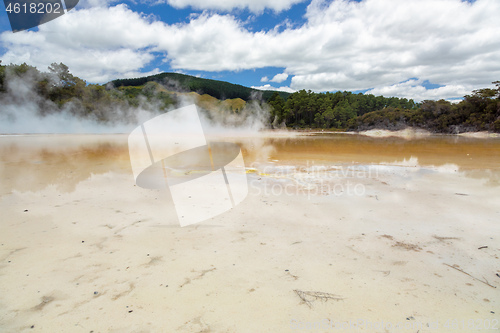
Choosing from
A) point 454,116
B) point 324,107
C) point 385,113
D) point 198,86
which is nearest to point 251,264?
point 454,116

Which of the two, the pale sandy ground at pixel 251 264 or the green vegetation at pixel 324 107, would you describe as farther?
the green vegetation at pixel 324 107

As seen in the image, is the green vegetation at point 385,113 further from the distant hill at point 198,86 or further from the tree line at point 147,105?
the distant hill at point 198,86

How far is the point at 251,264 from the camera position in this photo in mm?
2383

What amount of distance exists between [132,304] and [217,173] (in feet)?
16.1

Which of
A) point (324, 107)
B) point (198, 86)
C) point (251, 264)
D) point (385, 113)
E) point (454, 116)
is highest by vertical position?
point (198, 86)

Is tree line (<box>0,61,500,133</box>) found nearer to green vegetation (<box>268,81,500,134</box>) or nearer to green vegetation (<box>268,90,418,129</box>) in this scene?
green vegetation (<box>268,81,500,134</box>)

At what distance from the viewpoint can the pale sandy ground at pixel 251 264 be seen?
5.76ft

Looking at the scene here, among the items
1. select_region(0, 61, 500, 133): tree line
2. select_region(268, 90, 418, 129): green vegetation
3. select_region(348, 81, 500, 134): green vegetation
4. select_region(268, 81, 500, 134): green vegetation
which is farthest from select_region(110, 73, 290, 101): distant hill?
select_region(348, 81, 500, 134): green vegetation

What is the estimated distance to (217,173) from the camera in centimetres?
671

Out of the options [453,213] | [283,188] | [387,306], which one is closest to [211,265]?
[387,306]

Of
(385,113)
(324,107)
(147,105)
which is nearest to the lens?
(385,113)

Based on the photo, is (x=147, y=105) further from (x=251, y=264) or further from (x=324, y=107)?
(x=251, y=264)

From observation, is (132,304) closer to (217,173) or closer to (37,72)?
(217,173)

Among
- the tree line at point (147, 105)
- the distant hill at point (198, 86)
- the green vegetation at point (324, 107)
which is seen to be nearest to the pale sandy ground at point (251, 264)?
the tree line at point (147, 105)
